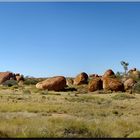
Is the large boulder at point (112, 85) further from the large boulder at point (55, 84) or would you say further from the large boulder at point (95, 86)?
the large boulder at point (55, 84)

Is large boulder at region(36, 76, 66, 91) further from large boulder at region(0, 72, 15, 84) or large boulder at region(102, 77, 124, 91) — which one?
large boulder at region(0, 72, 15, 84)

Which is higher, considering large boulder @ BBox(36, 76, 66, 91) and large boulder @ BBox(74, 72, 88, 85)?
large boulder @ BBox(74, 72, 88, 85)

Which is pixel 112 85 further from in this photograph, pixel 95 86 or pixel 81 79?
pixel 81 79

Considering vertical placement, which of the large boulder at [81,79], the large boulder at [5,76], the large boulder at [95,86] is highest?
the large boulder at [5,76]

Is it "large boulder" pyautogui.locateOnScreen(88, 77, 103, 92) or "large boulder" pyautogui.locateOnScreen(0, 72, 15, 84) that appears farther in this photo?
"large boulder" pyautogui.locateOnScreen(0, 72, 15, 84)

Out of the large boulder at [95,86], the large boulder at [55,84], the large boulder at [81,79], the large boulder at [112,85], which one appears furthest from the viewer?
the large boulder at [81,79]

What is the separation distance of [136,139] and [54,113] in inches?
436

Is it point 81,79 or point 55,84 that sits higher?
point 81,79

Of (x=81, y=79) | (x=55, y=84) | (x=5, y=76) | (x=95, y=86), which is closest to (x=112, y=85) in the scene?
(x=95, y=86)

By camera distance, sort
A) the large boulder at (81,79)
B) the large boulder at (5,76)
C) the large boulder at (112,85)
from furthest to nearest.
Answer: the large boulder at (5,76), the large boulder at (81,79), the large boulder at (112,85)

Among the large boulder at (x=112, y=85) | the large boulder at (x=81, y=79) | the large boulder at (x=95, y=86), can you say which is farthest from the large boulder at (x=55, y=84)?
the large boulder at (x=81, y=79)

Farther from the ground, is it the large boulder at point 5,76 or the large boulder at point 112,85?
the large boulder at point 5,76

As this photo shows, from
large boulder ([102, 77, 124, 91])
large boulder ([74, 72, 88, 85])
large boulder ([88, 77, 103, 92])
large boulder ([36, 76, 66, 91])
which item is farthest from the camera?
large boulder ([74, 72, 88, 85])

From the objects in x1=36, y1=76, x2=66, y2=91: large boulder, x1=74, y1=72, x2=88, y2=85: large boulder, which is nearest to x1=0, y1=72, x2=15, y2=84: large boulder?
x1=74, y1=72, x2=88, y2=85: large boulder
